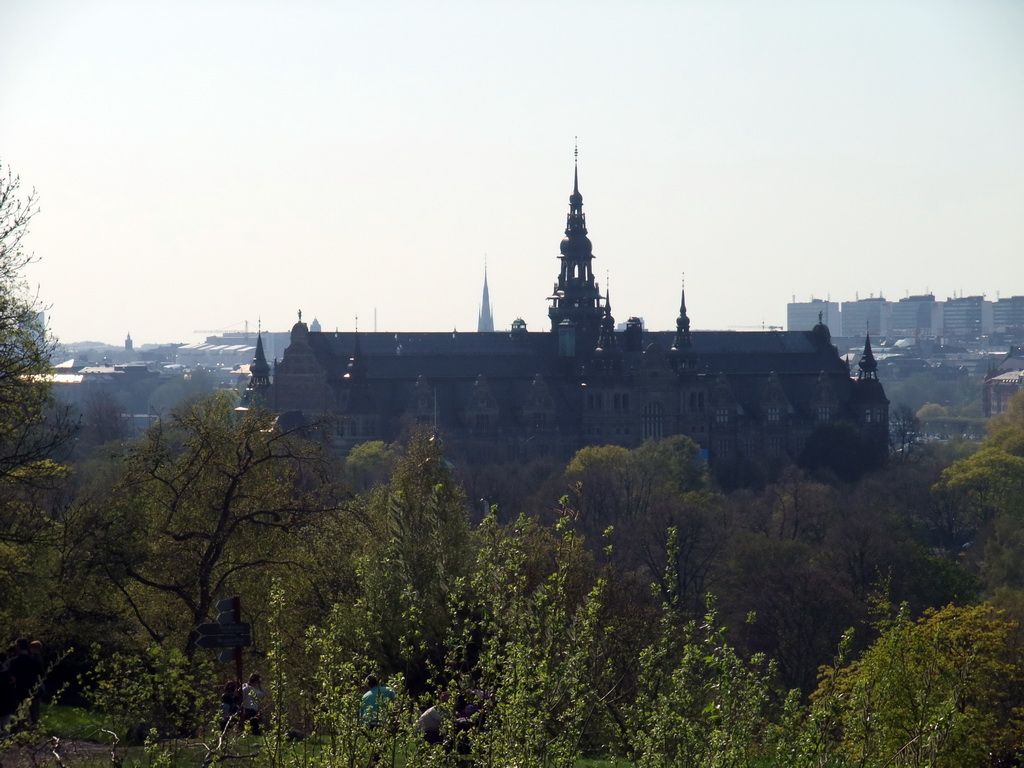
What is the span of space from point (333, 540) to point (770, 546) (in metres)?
39.0

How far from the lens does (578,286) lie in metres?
147

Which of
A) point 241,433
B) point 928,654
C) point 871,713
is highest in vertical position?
point 241,433

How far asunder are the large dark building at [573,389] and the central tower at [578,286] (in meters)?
0.11

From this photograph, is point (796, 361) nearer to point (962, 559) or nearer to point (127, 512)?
point (962, 559)

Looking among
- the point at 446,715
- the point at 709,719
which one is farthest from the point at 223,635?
the point at 709,719

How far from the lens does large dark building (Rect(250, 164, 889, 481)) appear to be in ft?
443

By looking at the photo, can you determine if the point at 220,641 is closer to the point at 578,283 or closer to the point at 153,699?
the point at 153,699

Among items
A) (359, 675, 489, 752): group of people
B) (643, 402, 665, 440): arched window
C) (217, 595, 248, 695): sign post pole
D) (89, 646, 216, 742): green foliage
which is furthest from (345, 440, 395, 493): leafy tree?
(359, 675, 489, 752): group of people

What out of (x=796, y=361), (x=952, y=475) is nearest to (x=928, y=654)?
(x=952, y=475)

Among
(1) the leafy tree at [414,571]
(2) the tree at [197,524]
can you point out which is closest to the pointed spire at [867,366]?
(2) the tree at [197,524]

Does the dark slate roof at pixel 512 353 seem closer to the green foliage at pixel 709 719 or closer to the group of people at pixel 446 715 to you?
the group of people at pixel 446 715

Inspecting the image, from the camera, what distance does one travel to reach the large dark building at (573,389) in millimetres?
135000

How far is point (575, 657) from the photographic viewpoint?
58.2 ft

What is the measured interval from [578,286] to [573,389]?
9.83 meters
